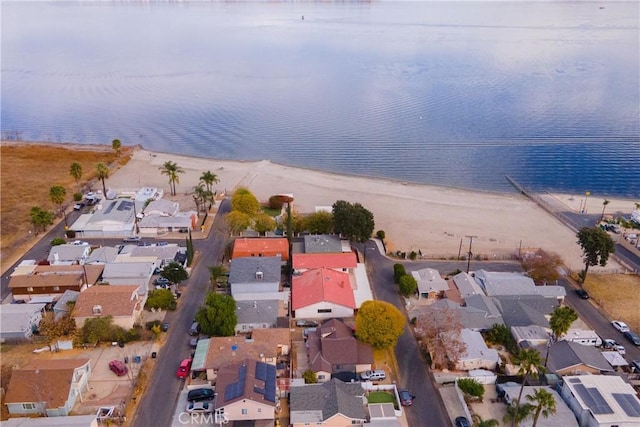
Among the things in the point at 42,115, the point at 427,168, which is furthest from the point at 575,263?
the point at 42,115

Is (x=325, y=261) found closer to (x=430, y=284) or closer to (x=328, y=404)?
(x=430, y=284)

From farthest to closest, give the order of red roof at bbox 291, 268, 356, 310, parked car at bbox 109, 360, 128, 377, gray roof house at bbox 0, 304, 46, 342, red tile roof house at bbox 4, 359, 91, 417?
red roof at bbox 291, 268, 356, 310 < gray roof house at bbox 0, 304, 46, 342 < parked car at bbox 109, 360, 128, 377 < red tile roof house at bbox 4, 359, 91, 417

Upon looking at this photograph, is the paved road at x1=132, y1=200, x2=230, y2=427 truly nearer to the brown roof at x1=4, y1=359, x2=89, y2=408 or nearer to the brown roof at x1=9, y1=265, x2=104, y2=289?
the brown roof at x1=4, y1=359, x2=89, y2=408

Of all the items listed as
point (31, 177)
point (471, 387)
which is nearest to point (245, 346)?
point (471, 387)

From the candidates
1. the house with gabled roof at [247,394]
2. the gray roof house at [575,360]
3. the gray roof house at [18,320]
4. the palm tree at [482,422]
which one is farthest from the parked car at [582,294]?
the gray roof house at [18,320]

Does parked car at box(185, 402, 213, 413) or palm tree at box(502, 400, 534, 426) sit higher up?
palm tree at box(502, 400, 534, 426)

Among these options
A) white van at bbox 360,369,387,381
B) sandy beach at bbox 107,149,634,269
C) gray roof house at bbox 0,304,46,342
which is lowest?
white van at bbox 360,369,387,381

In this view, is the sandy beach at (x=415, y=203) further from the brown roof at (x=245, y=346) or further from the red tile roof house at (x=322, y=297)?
the brown roof at (x=245, y=346)

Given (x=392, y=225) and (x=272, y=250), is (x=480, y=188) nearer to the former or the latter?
(x=392, y=225)

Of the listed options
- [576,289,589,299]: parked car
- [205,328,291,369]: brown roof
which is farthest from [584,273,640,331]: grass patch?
[205,328,291,369]: brown roof
